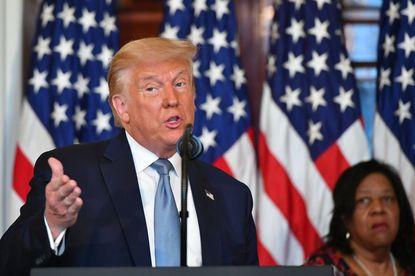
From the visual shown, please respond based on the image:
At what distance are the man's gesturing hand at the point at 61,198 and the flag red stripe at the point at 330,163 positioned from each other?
2651 millimetres

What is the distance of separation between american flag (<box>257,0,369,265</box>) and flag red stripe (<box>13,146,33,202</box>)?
1.21 m

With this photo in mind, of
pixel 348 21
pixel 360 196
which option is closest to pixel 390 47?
pixel 348 21

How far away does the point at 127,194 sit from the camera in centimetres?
261

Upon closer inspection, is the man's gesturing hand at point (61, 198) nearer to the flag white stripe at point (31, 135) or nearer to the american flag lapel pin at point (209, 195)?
the american flag lapel pin at point (209, 195)

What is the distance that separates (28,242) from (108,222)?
0.29m

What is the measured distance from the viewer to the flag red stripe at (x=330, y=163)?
4746 millimetres

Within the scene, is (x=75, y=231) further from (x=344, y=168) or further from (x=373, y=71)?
(x=373, y=71)

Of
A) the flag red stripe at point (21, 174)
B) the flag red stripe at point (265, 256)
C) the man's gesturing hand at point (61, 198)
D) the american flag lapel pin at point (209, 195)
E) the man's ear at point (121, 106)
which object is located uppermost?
the man's ear at point (121, 106)

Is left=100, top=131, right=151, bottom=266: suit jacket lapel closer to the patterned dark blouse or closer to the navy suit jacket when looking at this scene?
the navy suit jacket

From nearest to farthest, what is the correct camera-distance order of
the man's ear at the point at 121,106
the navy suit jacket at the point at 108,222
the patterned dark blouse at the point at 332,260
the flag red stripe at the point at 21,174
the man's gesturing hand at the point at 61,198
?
1. the man's gesturing hand at the point at 61,198
2. the navy suit jacket at the point at 108,222
3. the man's ear at the point at 121,106
4. the patterned dark blouse at the point at 332,260
5. the flag red stripe at the point at 21,174

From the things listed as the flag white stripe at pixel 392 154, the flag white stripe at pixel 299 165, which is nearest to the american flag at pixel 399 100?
the flag white stripe at pixel 392 154

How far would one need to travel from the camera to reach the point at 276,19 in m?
4.79

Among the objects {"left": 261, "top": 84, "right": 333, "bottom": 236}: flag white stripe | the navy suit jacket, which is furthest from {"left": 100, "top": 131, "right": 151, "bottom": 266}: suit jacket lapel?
{"left": 261, "top": 84, "right": 333, "bottom": 236}: flag white stripe

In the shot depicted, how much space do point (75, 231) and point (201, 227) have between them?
0.38 metres
